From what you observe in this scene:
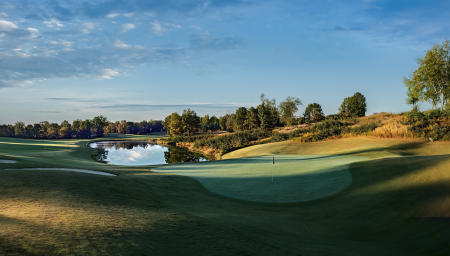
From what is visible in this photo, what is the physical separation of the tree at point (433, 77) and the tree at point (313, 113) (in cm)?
5372

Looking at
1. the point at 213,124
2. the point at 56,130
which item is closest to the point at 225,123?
the point at 213,124

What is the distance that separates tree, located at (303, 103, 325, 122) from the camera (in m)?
99.3

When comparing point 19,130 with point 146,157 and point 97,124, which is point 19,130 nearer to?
point 97,124

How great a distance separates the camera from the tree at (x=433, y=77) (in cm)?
4144

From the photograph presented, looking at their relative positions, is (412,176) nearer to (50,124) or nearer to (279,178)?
(279,178)

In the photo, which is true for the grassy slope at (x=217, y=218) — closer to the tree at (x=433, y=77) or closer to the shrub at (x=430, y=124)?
the shrub at (x=430, y=124)

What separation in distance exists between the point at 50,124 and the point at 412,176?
476 feet

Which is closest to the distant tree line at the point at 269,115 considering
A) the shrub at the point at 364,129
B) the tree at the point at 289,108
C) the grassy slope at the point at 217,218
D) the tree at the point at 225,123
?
the tree at the point at 289,108

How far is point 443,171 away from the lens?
867 centimetres

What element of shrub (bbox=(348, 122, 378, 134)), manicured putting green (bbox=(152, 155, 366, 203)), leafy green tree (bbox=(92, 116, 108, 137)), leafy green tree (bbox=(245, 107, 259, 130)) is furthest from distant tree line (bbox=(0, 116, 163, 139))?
manicured putting green (bbox=(152, 155, 366, 203))

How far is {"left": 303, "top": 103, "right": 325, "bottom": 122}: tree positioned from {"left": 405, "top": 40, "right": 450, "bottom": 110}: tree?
53719 millimetres

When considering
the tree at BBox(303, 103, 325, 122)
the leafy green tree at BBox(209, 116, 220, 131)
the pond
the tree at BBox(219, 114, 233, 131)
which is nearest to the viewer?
the pond

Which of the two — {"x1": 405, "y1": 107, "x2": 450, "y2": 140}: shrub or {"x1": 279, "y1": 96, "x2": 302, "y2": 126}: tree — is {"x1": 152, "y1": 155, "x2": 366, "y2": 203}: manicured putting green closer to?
{"x1": 405, "y1": 107, "x2": 450, "y2": 140}: shrub

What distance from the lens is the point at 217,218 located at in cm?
661
